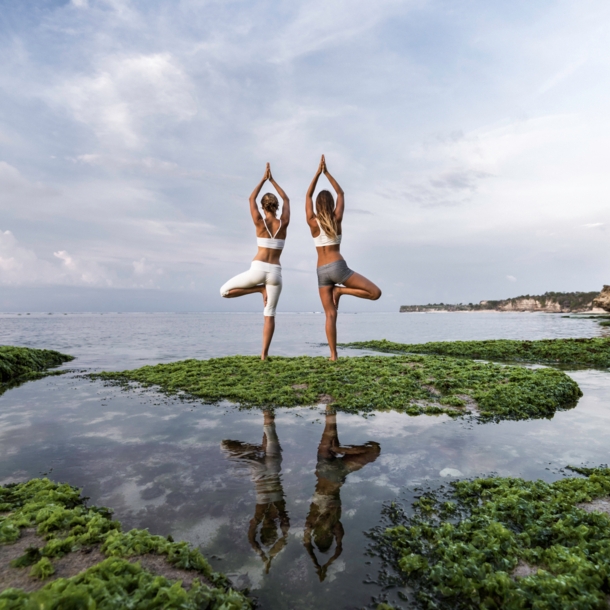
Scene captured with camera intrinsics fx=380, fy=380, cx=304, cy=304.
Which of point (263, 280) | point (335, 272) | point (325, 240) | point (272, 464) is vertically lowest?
point (272, 464)

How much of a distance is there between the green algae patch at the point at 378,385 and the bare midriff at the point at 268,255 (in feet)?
9.63

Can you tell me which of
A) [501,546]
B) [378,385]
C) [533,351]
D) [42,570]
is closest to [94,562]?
→ [42,570]

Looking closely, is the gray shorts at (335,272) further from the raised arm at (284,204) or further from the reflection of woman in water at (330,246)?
the raised arm at (284,204)

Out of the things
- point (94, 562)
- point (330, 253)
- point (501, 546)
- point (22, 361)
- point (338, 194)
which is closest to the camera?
point (94, 562)

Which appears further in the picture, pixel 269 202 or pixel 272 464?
pixel 269 202

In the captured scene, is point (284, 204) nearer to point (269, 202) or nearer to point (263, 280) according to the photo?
point (269, 202)

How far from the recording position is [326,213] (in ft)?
32.0

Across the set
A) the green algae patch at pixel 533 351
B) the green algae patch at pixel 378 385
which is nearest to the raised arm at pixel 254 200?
the green algae patch at pixel 378 385

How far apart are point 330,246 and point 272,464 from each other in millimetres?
6554

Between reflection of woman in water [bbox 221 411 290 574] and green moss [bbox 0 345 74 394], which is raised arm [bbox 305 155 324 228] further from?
green moss [bbox 0 345 74 394]

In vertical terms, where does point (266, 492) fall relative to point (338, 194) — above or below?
below

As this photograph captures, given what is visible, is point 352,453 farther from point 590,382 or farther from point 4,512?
point 590,382

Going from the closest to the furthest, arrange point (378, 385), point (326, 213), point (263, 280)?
point (378, 385) → point (326, 213) → point (263, 280)

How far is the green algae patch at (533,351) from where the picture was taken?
47.5ft
